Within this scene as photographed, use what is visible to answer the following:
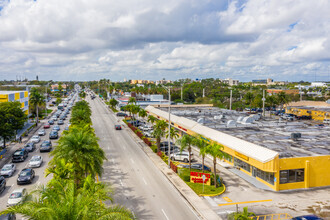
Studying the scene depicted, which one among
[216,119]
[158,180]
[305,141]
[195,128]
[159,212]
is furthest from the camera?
[216,119]

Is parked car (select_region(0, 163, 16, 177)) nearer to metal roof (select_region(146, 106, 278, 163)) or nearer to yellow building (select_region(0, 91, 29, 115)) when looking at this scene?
metal roof (select_region(146, 106, 278, 163))

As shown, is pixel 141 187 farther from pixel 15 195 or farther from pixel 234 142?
pixel 234 142

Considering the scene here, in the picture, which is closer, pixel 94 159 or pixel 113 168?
pixel 94 159

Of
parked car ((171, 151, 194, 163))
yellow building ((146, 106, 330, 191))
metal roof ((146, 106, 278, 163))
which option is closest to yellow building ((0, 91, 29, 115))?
metal roof ((146, 106, 278, 163))

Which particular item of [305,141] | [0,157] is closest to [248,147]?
[305,141]

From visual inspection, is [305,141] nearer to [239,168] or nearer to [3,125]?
[239,168]

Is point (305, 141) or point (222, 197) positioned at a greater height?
point (305, 141)
